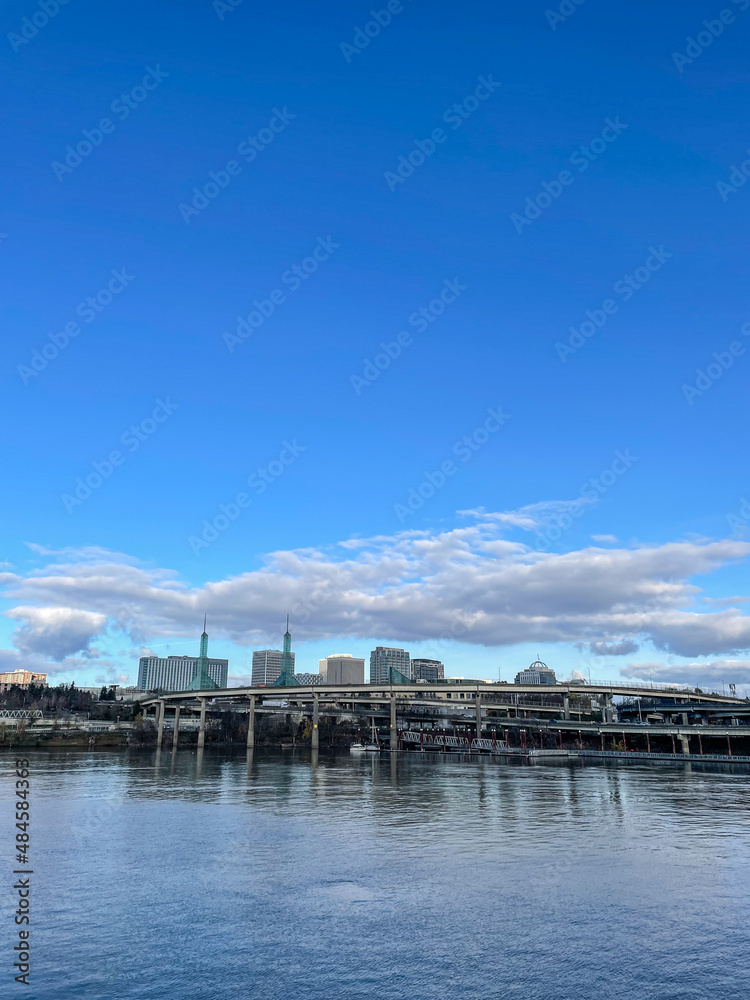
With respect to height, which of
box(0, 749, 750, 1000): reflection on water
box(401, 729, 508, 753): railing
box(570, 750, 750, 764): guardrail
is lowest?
box(401, 729, 508, 753): railing

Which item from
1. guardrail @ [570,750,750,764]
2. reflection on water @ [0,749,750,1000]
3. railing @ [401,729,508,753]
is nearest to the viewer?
reflection on water @ [0,749,750,1000]

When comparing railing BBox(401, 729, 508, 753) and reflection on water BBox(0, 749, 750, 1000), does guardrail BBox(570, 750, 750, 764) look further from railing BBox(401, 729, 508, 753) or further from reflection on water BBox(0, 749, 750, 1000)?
reflection on water BBox(0, 749, 750, 1000)

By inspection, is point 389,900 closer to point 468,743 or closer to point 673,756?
point 673,756

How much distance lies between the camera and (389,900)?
32.5 metres

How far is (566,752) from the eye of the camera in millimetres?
157625

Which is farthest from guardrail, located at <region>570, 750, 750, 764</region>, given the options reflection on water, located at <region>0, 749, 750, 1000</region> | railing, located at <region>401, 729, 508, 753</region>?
reflection on water, located at <region>0, 749, 750, 1000</region>

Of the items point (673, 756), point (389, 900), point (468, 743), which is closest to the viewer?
point (389, 900)

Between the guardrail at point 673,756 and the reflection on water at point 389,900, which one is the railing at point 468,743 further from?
the reflection on water at point 389,900

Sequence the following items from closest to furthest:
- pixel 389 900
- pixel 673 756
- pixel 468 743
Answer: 1. pixel 389 900
2. pixel 673 756
3. pixel 468 743

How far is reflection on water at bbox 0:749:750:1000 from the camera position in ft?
76.9

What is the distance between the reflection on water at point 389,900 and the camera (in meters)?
23.5

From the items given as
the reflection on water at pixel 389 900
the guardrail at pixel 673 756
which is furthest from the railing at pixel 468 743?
the reflection on water at pixel 389 900

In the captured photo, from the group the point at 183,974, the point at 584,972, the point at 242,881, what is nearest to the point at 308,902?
the point at 242,881

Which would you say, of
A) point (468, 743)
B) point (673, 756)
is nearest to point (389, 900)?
A: point (673, 756)
